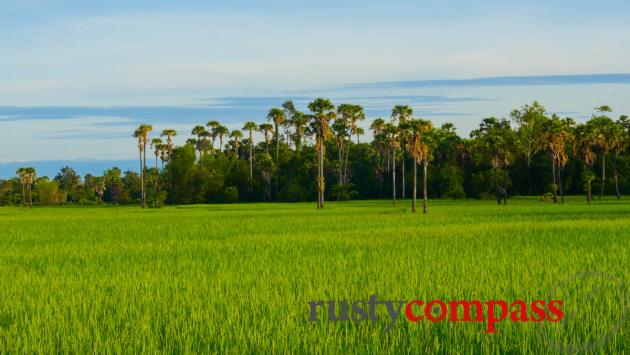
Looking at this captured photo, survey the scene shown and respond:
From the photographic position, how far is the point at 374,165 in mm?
121688

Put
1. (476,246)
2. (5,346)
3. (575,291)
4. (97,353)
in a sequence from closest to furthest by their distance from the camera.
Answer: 1. (97,353)
2. (5,346)
3. (575,291)
4. (476,246)

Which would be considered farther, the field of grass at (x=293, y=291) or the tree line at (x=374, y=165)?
the tree line at (x=374, y=165)

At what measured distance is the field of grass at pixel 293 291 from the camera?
8.62 m

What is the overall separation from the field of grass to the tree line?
2145 inches

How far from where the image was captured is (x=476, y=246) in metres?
22.5

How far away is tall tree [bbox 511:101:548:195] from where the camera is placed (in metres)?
102

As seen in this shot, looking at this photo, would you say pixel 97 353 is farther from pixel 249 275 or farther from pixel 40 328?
pixel 249 275

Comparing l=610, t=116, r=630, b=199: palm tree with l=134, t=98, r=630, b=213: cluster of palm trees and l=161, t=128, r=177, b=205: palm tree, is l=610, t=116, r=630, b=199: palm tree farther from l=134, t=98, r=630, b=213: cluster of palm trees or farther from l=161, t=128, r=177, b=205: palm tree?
l=161, t=128, r=177, b=205: palm tree

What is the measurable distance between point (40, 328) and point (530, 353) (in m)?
6.92

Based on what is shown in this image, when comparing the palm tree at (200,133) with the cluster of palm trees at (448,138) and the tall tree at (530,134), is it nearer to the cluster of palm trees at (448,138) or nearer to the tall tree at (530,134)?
the cluster of palm trees at (448,138)

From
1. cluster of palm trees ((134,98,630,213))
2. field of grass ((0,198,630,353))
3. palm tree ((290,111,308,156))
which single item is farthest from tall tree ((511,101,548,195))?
field of grass ((0,198,630,353))

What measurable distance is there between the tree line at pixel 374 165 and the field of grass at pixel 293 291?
5450 centimetres

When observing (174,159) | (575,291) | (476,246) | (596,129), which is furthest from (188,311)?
(174,159)

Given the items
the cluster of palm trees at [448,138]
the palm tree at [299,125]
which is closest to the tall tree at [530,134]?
the cluster of palm trees at [448,138]
